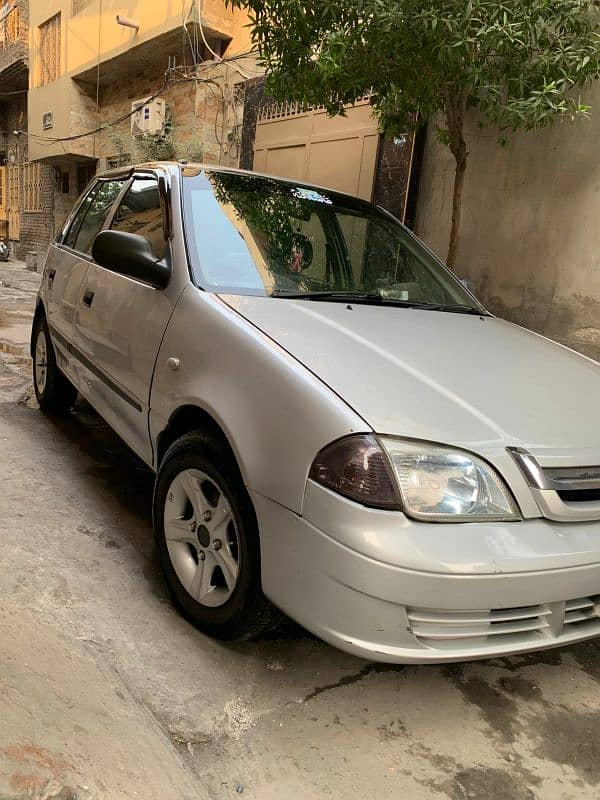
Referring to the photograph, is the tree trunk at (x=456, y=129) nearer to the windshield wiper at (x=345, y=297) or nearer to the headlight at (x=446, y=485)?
the windshield wiper at (x=345, y=297)

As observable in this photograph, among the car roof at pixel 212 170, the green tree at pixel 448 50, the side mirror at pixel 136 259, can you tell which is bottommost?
the side mirror at pixel 136 259

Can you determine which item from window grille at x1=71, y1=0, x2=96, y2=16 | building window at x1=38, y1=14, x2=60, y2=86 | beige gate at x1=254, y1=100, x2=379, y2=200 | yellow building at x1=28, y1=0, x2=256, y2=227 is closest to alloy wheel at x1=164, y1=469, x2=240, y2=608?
beige gate at x1=254, y1=100, x2=379, y2=200

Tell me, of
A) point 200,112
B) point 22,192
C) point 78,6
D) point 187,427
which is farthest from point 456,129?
point 22,192

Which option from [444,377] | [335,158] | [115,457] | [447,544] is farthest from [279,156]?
[447,544]

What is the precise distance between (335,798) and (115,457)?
270 centimetres

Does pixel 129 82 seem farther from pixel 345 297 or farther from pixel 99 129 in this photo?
pixel 345 297

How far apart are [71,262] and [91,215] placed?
360 millimetres

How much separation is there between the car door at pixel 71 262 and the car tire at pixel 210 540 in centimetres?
170

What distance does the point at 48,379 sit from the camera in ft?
14.6

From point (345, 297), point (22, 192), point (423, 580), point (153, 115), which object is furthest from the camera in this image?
point (22, 192)

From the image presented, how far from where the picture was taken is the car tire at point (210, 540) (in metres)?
1.93

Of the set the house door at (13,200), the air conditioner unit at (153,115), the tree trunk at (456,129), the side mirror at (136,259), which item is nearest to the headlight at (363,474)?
the side mirror at (136,259)

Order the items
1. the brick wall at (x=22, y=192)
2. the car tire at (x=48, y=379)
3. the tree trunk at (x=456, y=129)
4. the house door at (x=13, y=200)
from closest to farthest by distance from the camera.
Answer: the car tire at (x=48, y=379)
the tree trunk at (x=456, y=129)
the brick wall at (x=22, y=192)
the house door at (x=13, y=200)

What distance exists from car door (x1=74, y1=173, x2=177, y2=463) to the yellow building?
7778mm
